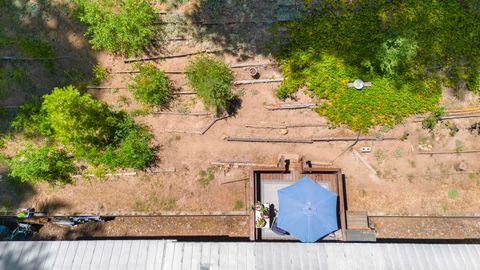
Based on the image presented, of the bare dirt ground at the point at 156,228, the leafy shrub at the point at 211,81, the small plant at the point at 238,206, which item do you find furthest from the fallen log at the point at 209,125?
the bare dirt ground at the point at 156,228

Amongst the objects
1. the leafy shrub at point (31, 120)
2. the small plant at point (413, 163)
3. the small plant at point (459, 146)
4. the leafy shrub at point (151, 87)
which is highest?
the leafy shrub at point (151, 87)

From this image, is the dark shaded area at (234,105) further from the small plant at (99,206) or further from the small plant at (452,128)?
the small plant at (452,128)

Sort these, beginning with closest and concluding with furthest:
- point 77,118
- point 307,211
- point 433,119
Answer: point 307,211 < point 77,118 < point 433,119

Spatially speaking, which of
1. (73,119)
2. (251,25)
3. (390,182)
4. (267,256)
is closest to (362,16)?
(251,25)

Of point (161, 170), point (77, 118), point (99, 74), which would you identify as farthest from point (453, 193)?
point (99, 74)

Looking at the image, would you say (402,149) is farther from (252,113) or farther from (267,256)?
(267,256)

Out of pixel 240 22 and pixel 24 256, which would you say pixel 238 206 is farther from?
pixel 240 22
